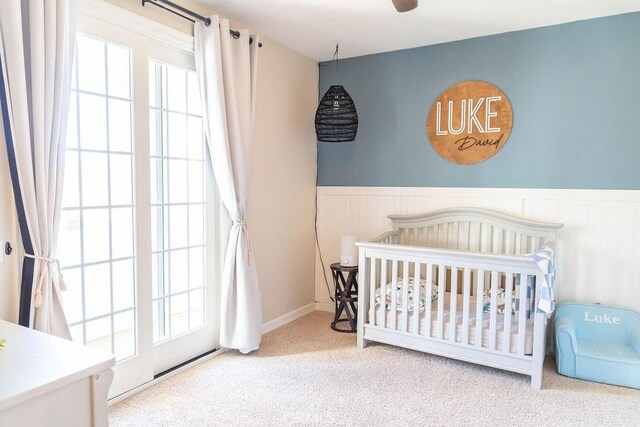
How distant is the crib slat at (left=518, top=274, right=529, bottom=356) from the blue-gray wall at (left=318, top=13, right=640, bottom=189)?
959mm

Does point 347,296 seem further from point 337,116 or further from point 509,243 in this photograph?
point 337,116

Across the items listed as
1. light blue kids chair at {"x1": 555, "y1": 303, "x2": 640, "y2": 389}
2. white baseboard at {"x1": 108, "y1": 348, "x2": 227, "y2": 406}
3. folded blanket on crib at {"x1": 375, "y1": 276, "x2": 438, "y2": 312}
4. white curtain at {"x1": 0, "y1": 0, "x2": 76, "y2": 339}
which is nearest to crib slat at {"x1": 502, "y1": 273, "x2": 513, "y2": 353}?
light blue kids chair at {"x1": 555, "y1": 303, "x2": 640, "y2": 389}

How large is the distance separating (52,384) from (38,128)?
1207 mm

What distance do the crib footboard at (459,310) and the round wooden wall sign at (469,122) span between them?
995 mm

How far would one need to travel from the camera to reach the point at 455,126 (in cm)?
340

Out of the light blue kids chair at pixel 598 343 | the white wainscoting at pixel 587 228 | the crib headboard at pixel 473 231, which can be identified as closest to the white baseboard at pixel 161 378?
the crib headboard at pixel 473 231

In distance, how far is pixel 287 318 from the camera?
3.71 m

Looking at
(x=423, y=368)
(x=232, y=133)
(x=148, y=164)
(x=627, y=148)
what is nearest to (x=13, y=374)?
(x=148, y=164)

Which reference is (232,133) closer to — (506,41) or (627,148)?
(506,41)

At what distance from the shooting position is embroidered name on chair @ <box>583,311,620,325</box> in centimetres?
279

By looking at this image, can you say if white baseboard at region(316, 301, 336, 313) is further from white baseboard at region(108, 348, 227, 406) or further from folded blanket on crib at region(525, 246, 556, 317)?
folded blanket on crib at region(525, 246, 556, 317)

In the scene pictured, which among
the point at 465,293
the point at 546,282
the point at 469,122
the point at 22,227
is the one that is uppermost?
the point at 469,122

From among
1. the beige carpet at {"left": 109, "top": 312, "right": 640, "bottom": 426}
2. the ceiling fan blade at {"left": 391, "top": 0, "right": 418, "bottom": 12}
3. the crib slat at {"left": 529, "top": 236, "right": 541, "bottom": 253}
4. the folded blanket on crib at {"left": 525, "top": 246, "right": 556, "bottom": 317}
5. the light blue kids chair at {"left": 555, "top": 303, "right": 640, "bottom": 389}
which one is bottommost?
the beige carpet at {"left": 109, "top": 312, "right": 640, "bottom": 426}

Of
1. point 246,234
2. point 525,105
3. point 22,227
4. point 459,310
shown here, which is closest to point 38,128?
point 22,227
